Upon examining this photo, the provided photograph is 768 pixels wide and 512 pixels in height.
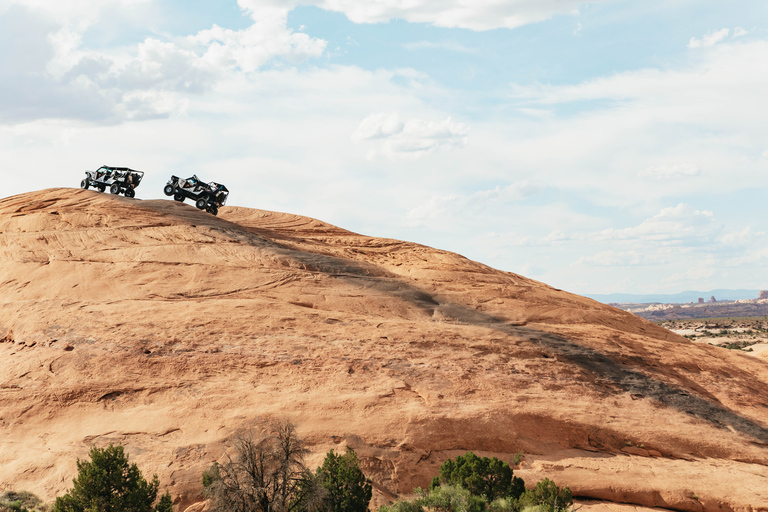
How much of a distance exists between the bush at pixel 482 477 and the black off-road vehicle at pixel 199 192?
74.4ft

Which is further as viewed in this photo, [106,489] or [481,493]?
[481,493]

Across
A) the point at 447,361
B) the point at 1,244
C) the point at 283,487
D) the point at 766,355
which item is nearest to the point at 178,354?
the point at 283,487

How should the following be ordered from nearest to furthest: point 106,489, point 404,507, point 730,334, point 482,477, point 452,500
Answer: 1. point 106,489
2. point 404,507
3. point 452,500
4. point 482,477
5. point 730,334

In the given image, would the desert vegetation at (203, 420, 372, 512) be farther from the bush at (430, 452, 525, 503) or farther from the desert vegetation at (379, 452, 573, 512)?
the bush at (430, 452, 525, 503)

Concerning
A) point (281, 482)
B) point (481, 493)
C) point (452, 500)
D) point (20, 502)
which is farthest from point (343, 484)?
point (20, 502)

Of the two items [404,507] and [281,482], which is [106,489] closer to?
[281,482]

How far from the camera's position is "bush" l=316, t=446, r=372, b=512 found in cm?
1167

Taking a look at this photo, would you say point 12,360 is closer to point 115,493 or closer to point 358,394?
point 115,493

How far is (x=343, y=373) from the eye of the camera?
618 inches

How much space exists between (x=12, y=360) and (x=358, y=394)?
31.0 ft

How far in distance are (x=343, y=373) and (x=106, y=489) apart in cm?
648

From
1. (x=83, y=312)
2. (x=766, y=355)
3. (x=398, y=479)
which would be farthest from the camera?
(x=766, y=355)

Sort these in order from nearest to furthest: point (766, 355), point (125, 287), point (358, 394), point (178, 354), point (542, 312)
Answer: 1. point (358, 394)
2. point (178, 354)
3. point (125, 287)
4. point (542, 312)
5. point (766, 355)

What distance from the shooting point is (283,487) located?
11.3 metres
